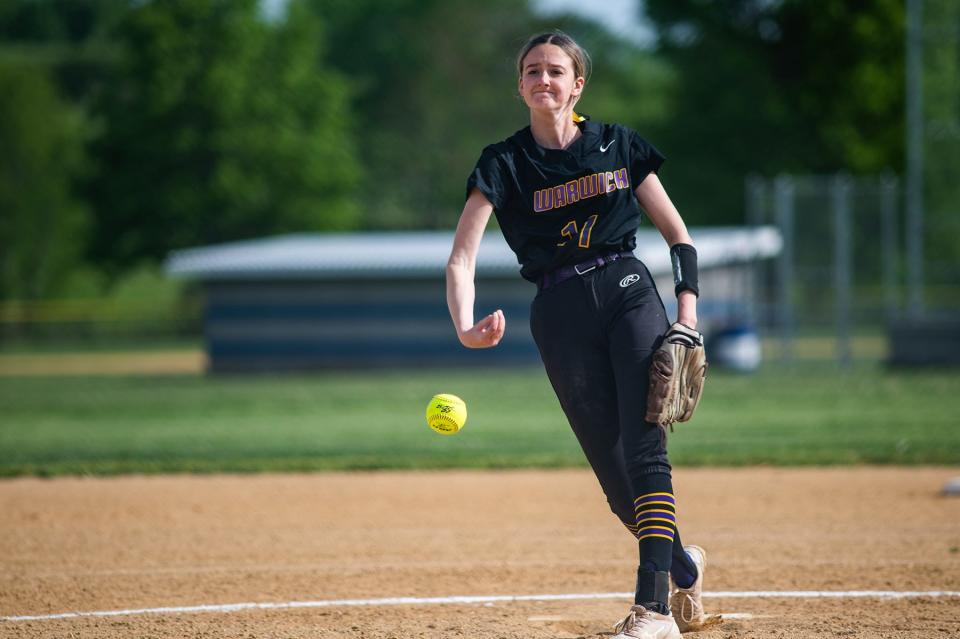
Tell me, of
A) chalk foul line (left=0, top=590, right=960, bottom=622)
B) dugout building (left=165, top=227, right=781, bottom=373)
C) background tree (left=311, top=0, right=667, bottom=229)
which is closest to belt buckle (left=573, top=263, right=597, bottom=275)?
chalk foul line (left=0, top=590, right=960, bottom=622)

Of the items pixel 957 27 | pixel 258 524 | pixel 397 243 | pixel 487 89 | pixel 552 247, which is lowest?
pixel 258 524

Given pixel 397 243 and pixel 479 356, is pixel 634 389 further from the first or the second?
pixel 397 243

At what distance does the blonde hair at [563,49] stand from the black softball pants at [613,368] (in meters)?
0.71

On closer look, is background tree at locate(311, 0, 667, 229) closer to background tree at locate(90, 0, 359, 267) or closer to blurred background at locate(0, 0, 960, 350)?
blurred background at locate(0, 0, 960, 350)

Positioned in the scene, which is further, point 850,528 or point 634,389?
point 850,528

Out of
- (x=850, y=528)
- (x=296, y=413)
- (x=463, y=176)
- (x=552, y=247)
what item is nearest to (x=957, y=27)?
(x=296, y=413)

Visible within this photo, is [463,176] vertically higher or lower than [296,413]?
higher

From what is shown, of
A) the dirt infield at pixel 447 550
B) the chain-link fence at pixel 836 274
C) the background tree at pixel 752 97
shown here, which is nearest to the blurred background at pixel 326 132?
the background tree at pixel 752 97

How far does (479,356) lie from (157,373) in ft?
22.5

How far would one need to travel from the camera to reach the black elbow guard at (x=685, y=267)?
441 centimetres

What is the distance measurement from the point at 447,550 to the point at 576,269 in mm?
2837

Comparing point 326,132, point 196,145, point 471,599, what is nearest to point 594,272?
point 471,599

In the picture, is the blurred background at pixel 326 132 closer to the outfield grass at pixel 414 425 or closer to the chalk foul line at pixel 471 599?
the outfield grass at pixel 414 425

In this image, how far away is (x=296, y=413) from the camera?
1560 centimetres
